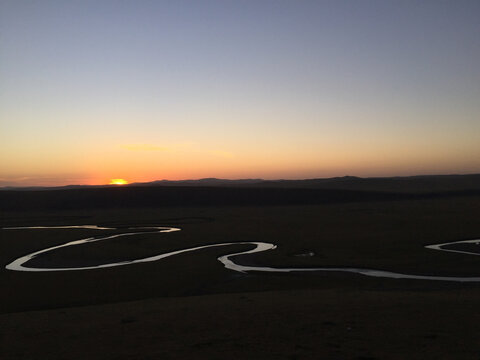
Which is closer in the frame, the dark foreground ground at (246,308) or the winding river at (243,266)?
the dark foreground ground at (246,308)

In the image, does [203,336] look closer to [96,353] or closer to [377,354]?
[96,353]

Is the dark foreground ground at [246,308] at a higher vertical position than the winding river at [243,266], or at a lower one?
higher

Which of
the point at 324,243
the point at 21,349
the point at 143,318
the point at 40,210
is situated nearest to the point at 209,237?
the point at 324,243

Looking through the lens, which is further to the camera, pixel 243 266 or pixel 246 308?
pixel 243 266

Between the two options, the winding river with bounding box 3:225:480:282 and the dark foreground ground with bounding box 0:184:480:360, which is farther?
the winding river with bounding box 3:225:480:282

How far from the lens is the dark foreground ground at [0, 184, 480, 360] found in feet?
36.7

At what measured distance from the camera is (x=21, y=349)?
38.6 feet

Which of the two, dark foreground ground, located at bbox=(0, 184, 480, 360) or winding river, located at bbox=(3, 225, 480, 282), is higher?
dark foreground ground, located at bbox=(0, 184, 480, 360)

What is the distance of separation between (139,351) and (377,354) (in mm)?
5101

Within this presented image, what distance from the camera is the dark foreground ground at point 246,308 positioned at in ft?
36.7

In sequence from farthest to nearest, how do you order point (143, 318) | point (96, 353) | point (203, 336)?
1. point (143, 318)
2. point (203, 336)
3. point (96, 353)

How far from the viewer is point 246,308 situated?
15609mm

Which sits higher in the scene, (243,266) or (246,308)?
(246,308)

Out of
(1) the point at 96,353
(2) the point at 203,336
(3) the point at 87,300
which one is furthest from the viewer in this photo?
(3) the point at 87,300
